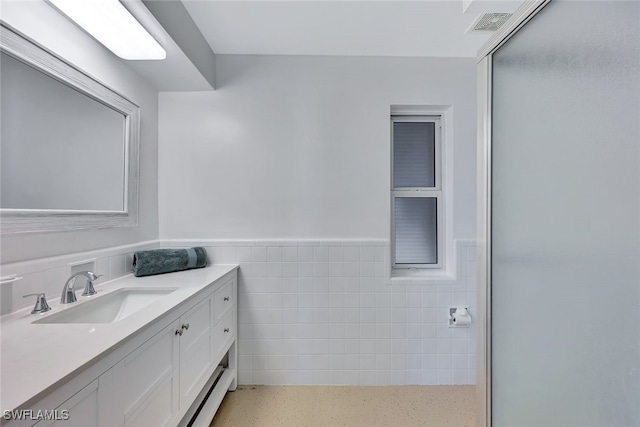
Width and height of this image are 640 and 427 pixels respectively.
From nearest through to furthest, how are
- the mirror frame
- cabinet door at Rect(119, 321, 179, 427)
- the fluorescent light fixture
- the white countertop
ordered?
the white countertop → cabinet door at Rect(119, 321, 179, 427) → the mirror frame → the fluorescent light fixture

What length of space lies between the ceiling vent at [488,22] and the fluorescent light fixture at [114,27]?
173 cm

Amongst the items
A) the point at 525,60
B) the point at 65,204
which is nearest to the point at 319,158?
the point at 525,60

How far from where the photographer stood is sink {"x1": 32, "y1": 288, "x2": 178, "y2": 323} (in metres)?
1.03

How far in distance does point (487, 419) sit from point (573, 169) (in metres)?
0.89

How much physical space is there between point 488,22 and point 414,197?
1.14m

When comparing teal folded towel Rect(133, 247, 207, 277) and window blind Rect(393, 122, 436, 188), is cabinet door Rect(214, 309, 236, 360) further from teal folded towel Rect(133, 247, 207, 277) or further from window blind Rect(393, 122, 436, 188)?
window blind Rect(393, 122, 436, 188)

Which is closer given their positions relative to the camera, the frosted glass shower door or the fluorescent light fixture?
the frosted glass shower door

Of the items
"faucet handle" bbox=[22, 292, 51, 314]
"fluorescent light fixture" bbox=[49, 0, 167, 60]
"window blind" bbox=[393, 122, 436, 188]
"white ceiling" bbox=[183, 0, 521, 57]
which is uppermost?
"white ceiling" bbox=[183, 0, 521, 57]

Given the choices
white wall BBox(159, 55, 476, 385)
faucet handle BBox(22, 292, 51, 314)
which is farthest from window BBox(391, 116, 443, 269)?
faucet handle BBox(22, 292, 51, 314)

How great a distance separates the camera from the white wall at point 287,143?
1.89 meters

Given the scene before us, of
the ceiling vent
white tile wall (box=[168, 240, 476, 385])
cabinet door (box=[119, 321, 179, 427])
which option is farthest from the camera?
white tile wall (box=[168, 240, 476, 385])

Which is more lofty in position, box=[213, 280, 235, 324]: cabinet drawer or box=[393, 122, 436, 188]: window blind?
box=[393, 122, 436, 188]: window blind

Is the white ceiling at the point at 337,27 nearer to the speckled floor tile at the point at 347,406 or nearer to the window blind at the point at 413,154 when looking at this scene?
the window blind at the point at 413,154

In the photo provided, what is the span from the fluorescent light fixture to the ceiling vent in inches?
68.0
